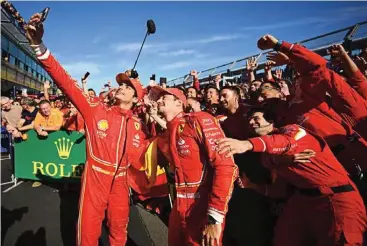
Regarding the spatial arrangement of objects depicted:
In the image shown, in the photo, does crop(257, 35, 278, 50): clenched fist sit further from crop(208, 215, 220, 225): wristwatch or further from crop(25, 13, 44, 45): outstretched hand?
crop(25, 13, 44, 45): outstretched hand

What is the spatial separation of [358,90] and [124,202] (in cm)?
285

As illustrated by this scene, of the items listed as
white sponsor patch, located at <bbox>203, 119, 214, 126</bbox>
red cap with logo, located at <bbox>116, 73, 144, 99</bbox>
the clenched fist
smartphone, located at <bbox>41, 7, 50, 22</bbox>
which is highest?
smartphone, located at <bbox>41, 7, 50, 22</bbox>

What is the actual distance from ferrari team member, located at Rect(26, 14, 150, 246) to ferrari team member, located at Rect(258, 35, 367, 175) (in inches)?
71.1

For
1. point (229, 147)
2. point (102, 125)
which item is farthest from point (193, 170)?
point (102, 125)

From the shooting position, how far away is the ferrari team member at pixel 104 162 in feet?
10.0

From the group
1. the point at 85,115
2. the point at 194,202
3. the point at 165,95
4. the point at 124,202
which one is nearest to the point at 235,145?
the point at 194,202

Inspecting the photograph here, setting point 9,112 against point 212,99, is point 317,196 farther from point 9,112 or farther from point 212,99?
point 9,112

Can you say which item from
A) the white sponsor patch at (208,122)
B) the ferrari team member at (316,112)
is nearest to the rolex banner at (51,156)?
the ferrari team member at (316,112)

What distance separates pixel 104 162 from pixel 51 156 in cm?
398

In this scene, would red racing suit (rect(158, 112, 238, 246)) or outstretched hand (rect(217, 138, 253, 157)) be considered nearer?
outstretched hand (rect(217, 138, 253, 157))

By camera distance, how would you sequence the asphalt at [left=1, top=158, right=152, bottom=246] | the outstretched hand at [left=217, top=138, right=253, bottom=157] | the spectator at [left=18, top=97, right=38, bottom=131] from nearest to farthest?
the outstretched hand at [left=217, top=138, right=253, bottom=157] → the asphalt at [left=1, top=158, right=152, bottom=246] → the spectator at [left=18, top=97, right=38, bottom=131]

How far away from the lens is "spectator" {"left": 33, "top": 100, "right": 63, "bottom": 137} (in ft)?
21.6

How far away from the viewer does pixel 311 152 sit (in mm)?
2449

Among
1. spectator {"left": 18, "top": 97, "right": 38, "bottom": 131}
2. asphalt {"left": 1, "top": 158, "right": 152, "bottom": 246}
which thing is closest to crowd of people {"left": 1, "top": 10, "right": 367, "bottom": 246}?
asphalt {"left": 1, "top": 158, "right": 152, "bottom": 246}
